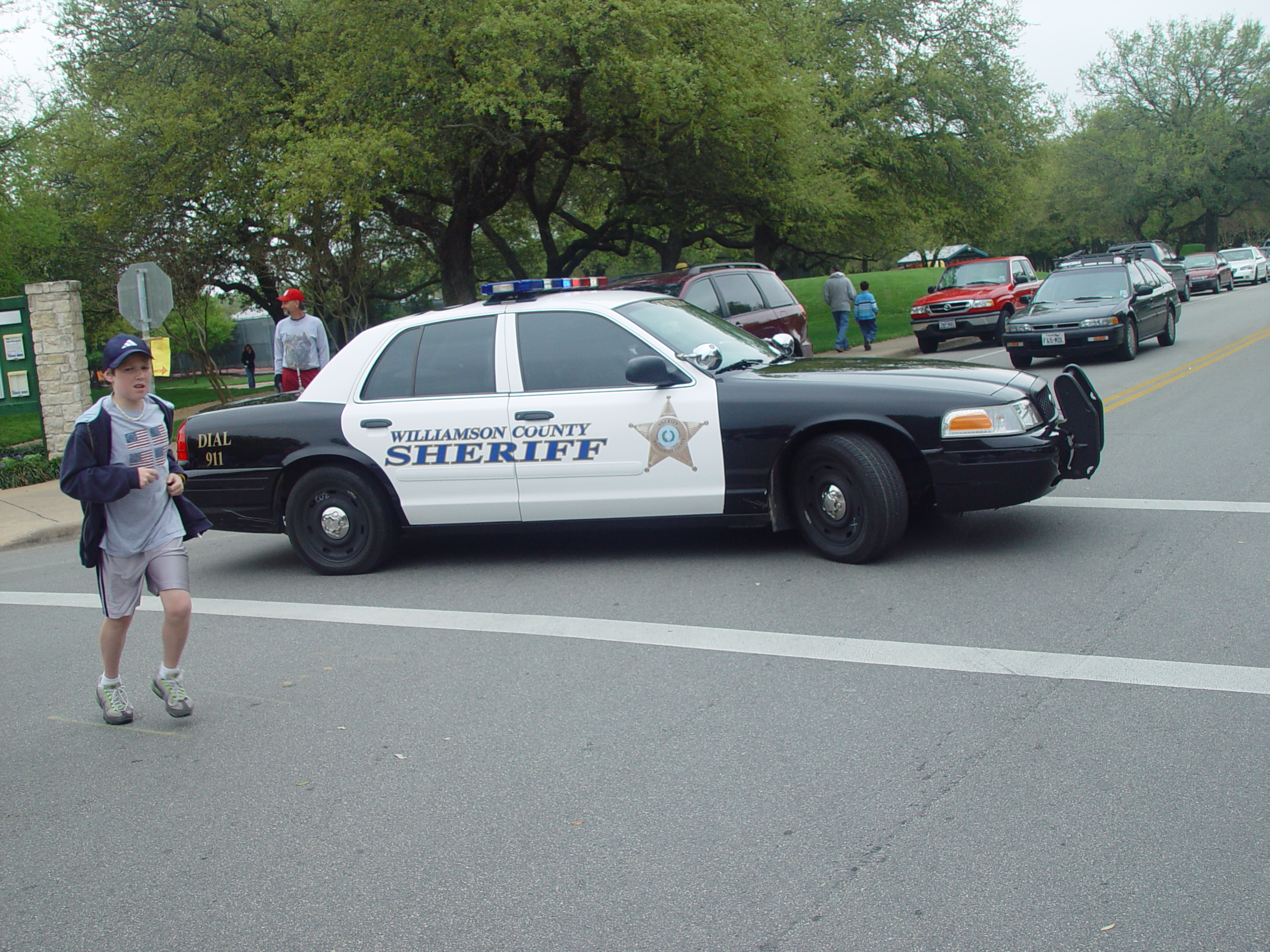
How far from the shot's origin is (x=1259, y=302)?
3125 cm

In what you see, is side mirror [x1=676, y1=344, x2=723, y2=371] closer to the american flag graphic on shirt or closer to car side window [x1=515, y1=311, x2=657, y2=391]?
car side window [x1=515, y1=311, x2=657, y2=391]

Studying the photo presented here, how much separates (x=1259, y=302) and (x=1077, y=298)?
1698 centimetres

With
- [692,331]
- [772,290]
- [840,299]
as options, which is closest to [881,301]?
[840,299]

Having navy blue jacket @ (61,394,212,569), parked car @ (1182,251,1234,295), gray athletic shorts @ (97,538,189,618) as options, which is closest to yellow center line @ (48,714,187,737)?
gray athletic shorts @ (97,538,189,618)

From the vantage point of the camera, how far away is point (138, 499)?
484cm

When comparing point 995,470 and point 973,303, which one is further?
point 973,303

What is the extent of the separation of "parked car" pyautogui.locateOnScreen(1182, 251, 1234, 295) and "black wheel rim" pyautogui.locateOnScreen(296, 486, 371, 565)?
128ft

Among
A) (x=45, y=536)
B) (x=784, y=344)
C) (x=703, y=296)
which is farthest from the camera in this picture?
(x=703, y=296)

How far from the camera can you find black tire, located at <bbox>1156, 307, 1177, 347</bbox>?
1930 cm

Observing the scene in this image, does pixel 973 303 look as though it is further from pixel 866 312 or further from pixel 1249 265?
pixel 1249 265

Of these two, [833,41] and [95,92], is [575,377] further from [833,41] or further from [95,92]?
[833,41]

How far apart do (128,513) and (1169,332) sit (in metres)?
18.7

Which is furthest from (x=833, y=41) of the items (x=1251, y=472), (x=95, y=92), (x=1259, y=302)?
(x=1251, y=472)

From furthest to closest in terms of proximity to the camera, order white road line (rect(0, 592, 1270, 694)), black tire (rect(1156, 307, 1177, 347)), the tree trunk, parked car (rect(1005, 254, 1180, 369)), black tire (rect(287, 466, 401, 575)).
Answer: the tree trunk → black tire (rect(1156, 307, 1177, 347)) → parked car (rect(1005, 254, 1180, 369)) → black tire (rect(287, 466, 401, 575)) → white road line (rect(0, 592, 1270, 694))
